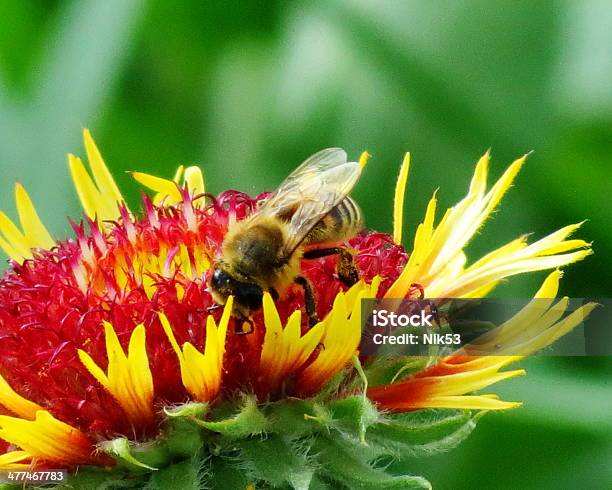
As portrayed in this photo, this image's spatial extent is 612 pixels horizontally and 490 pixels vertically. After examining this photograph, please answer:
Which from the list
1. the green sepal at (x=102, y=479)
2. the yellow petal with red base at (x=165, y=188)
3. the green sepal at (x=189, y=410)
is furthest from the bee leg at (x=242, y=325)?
the yellow petal with red base at (x=165, y=188)

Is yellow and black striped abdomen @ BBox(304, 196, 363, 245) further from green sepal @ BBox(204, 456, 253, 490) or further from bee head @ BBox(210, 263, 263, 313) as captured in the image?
green sepal @ BBox(204, 456, 253, 490)

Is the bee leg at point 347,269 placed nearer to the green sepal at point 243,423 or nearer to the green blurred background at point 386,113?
the green sepal at point 243,423

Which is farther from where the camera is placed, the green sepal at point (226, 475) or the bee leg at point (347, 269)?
the bee leg at point (347, 269)

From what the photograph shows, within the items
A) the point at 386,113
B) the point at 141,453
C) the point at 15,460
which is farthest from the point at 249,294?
the point at 386,113

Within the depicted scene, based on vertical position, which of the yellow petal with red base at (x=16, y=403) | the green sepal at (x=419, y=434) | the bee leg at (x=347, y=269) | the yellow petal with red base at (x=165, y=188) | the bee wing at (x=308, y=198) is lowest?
the yellow petal with red base at (x=16, y=403)

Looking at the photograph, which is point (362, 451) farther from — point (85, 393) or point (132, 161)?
point (132, 161)

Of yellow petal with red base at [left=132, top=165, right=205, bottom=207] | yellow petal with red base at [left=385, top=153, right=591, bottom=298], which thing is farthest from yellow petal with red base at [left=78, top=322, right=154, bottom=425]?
yellow petal with red base at [left=132, top=165, right=205, bottom=207]

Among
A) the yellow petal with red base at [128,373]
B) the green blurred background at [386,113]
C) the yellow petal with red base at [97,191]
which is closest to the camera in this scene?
the yellow petal with red base at [128,373]
